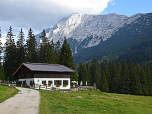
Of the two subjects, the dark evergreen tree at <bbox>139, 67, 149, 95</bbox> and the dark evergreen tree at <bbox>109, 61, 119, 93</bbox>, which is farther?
the dark evergreen tree at <bbox>109, 61, 119, 93</bbox>

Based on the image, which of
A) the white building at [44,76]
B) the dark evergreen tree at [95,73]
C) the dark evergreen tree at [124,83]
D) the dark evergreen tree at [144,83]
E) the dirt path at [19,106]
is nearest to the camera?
the dirt path at [19,106]

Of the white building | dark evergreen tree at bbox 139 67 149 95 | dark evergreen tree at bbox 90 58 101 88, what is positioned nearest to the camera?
the white building

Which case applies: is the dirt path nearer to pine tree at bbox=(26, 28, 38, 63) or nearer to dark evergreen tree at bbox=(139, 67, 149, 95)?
pine tree at bbox=(26, 28, 38, 63)

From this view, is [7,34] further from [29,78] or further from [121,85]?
[121,85]

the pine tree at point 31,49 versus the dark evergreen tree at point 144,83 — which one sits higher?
the pine tree at point 31,49

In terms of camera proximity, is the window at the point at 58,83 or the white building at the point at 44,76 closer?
the white building at the point at 44,76

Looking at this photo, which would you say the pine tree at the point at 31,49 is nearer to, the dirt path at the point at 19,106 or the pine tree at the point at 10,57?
the pine tree at the point at 10,57

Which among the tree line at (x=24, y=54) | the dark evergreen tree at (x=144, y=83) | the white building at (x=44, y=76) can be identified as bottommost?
the dark evergreen tree at (x=144, y=83)

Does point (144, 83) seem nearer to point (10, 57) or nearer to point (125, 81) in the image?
→ point (125, 81)

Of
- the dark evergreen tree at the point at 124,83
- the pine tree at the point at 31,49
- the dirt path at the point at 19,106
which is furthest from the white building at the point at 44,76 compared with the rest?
the dark evergreen tree at the point at 124,83

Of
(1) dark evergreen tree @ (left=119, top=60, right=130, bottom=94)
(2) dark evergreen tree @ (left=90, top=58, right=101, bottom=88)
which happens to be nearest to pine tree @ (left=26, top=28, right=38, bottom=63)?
(1) dark evergreen tree @ (left=119, top=60, right=130, bottom=94)

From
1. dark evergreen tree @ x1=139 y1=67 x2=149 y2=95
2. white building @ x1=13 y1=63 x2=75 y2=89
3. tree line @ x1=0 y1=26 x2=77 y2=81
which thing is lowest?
dark evergreen tree @ x1=139 y1=67 x2=149 y2=95

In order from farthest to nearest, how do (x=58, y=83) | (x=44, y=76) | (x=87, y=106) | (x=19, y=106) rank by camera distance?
(x=58, y=83) → (x=44, y=76) → (x=87, y=106) → (x=19, y=106)

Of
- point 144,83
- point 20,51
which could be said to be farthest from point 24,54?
point 144,83
